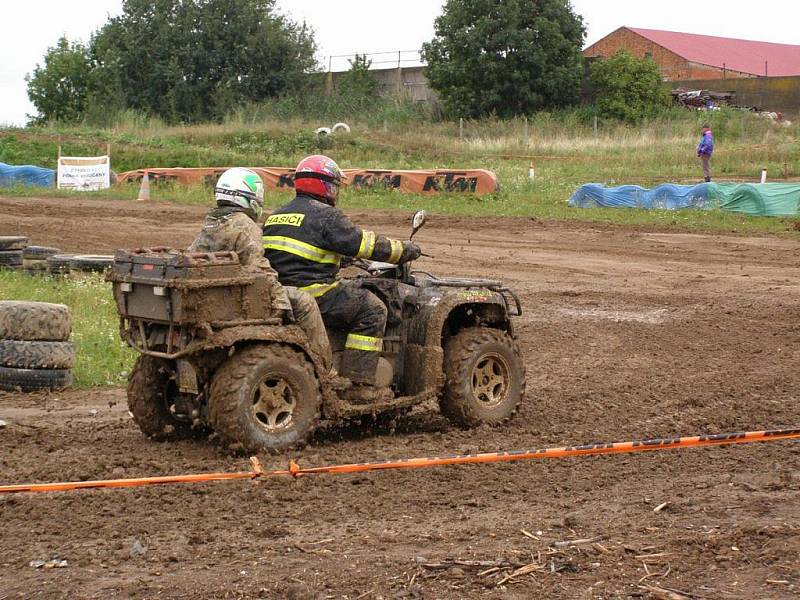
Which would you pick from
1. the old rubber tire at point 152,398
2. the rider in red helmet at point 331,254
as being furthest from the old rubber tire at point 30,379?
the rider in red helmet at point 331,254

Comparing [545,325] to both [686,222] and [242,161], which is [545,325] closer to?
[686,222]

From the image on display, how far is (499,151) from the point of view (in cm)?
3941

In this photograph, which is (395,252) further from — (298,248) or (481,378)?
(481,378)

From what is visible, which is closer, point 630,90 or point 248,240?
point 248,240

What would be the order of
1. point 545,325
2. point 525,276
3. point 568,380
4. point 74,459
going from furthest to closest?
point 525,276 < point 545,325 < point 568,380 < point 74,459

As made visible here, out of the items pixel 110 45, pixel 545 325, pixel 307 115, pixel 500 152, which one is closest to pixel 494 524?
pixel 545 325

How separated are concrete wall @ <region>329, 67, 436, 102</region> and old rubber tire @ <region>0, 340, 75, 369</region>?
4619 centimetres

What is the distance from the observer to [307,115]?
173 ft

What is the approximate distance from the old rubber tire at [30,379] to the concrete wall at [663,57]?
48.8 meters

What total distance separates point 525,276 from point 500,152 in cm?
2229

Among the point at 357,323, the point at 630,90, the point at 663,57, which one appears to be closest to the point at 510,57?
the point at 630,90

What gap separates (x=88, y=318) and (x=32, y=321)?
135 inches

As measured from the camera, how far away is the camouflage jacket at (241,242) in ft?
23.9

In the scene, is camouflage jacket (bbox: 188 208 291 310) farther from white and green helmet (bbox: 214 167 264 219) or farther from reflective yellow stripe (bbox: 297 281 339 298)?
reflective yellow stripe (bbox: 297 281 339 298)
